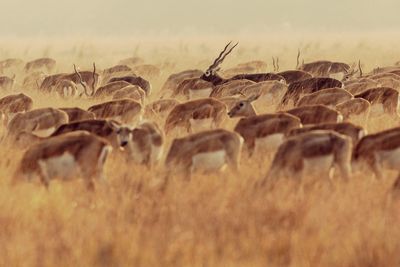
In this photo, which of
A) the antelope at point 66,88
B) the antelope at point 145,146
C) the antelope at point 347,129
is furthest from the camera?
the antelope at point 66,88

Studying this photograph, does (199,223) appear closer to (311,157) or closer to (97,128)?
(311,157)

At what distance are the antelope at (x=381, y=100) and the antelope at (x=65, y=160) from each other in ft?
21.4

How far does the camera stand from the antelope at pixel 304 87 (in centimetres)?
1522

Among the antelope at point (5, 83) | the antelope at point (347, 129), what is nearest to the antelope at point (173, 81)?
the antelope at point (5, 83)

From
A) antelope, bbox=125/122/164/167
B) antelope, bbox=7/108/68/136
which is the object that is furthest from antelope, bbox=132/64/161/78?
antelope, bbox=125/122/164/167

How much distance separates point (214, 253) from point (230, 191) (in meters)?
1.79

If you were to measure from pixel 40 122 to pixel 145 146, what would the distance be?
2816mm

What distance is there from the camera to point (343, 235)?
20.0 ft

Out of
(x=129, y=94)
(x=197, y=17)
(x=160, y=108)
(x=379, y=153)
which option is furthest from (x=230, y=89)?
(x=197, y=17)

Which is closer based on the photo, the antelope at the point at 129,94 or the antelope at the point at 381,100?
the antelope at the point at 381,100

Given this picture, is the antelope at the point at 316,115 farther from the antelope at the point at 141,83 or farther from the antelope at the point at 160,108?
the antelope at the point at 141,83

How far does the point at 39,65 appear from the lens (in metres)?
30.7

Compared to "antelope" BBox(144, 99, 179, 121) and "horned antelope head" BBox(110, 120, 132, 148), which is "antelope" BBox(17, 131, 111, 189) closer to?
"horned antelope head" BBox(110, 120, 132, 148)

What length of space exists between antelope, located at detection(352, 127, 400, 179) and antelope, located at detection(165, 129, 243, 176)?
1273 mm
